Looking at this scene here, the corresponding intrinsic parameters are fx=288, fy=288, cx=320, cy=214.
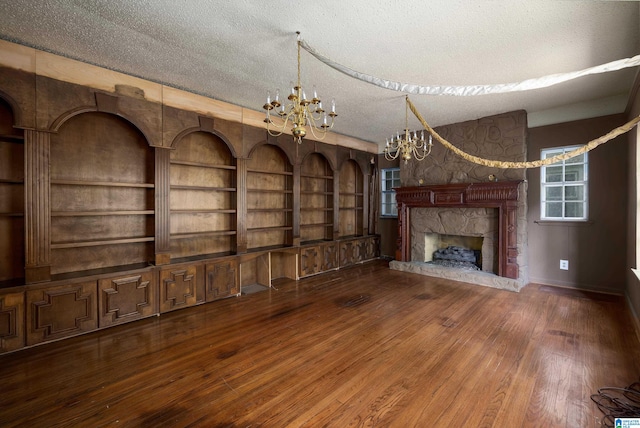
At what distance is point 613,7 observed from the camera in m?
2.29

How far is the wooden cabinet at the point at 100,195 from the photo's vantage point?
334 centimetres

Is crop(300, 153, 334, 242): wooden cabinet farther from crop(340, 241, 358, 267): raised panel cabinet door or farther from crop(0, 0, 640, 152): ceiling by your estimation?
crop(0, 0, 640, 152): ceiling

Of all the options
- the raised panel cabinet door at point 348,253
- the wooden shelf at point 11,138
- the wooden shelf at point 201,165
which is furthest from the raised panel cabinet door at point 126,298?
the raised panel cabinet door at point 348,253

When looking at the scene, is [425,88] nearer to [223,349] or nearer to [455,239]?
[223,349]

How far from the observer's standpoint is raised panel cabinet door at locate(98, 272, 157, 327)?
3.23 m

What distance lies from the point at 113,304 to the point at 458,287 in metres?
4.95

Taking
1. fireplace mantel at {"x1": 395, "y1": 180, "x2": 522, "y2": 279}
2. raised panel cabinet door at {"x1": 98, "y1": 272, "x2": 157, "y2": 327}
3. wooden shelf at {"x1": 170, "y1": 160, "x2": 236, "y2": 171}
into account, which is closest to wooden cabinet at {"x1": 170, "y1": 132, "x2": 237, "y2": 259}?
wooden shelf at {"x1": 170, "y1": 160, "x2": 236, "y2": 171}

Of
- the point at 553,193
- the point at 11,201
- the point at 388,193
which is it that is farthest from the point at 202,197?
the point at 553,193

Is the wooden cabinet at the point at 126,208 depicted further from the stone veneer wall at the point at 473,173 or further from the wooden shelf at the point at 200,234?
the stone veneer wall at the point at 473,173

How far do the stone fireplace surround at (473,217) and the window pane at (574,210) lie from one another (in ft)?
2.66

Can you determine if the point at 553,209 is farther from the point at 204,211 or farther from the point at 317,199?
the point at 204,211

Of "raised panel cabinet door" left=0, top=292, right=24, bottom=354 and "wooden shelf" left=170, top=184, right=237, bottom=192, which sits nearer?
"raised panel cabinet door" left=0, top=292, right=24, bottom=354

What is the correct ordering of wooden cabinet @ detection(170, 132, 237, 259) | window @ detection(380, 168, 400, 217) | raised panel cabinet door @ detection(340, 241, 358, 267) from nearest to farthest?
wooden cabinet @ detection(170, 132, 237, 259) < raised panel cabinet door @ detection(340, 241, 358, 267) < window @ detection(380, 168, 400, 217)

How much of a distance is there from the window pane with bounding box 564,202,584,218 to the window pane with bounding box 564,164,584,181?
1.33 ft
